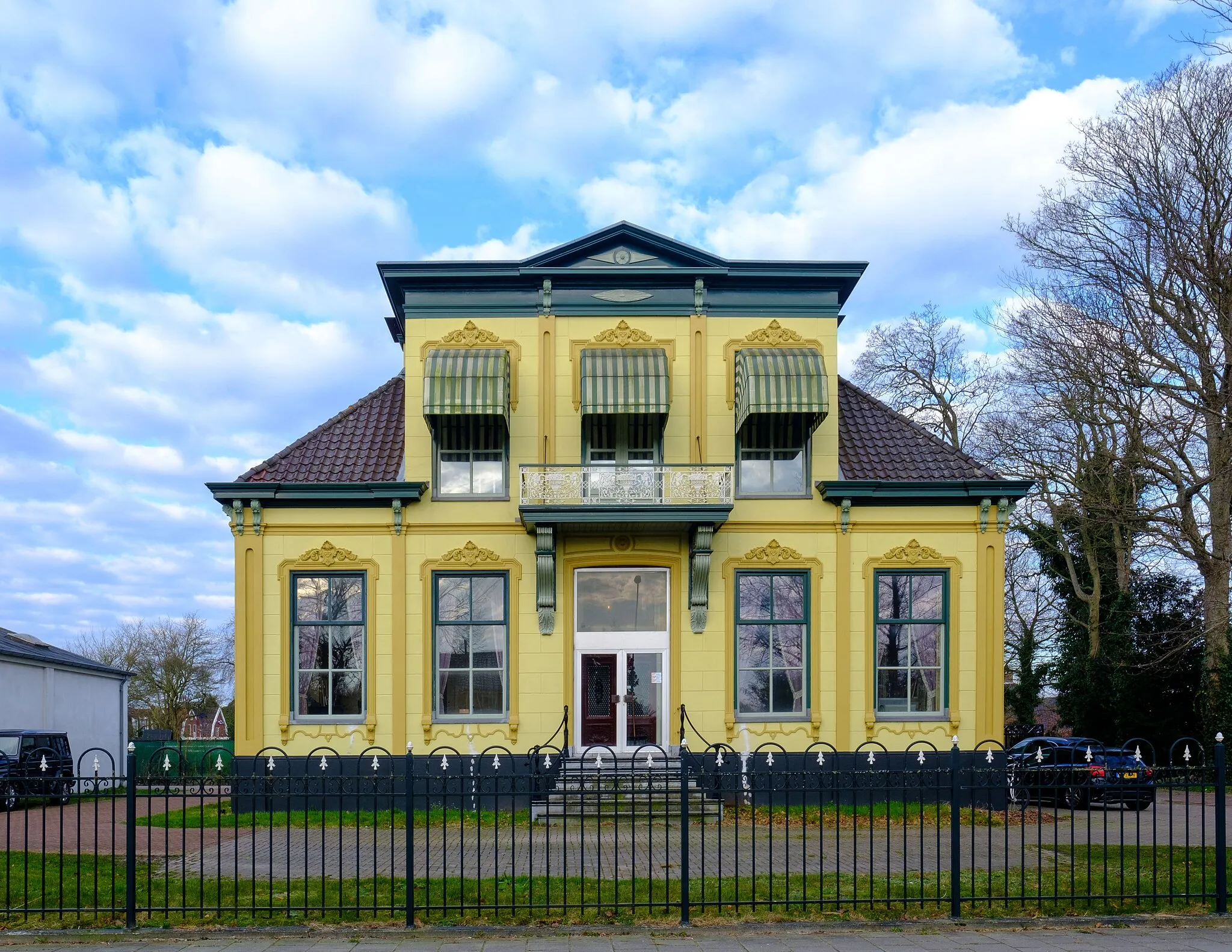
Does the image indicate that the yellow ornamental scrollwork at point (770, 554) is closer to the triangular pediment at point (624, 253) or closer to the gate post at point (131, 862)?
the triangular pediment at point (624, 253)

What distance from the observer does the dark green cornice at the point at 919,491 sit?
18969 mm

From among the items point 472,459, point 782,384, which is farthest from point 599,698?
point 782,384

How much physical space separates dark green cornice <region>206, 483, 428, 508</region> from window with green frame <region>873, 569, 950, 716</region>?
8.49 m

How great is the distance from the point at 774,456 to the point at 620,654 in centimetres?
450

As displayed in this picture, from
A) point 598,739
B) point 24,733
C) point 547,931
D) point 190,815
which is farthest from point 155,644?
point 547,931

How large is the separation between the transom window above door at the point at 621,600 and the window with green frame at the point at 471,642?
1368mm

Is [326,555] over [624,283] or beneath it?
beneath

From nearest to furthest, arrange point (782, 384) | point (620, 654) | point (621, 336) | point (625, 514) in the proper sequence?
point (625, 514) < point (782, 384) < point (620, 654) < point (621, 336)

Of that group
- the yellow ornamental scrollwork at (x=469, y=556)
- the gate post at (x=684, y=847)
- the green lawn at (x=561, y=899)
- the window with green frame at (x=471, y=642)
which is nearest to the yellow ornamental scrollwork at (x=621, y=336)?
the yellow ornamental scrollwork at (x=469, y=556)

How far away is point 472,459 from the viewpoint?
1928cm

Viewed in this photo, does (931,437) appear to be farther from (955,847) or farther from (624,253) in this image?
(955,847)

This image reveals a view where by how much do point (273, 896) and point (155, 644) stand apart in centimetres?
4643

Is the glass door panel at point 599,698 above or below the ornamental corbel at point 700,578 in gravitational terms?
below

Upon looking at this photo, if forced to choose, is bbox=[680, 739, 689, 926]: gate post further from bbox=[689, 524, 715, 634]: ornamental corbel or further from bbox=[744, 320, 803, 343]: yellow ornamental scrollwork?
bbox=[744, 320, 803, 343]: yellow ornamental scrollwork
